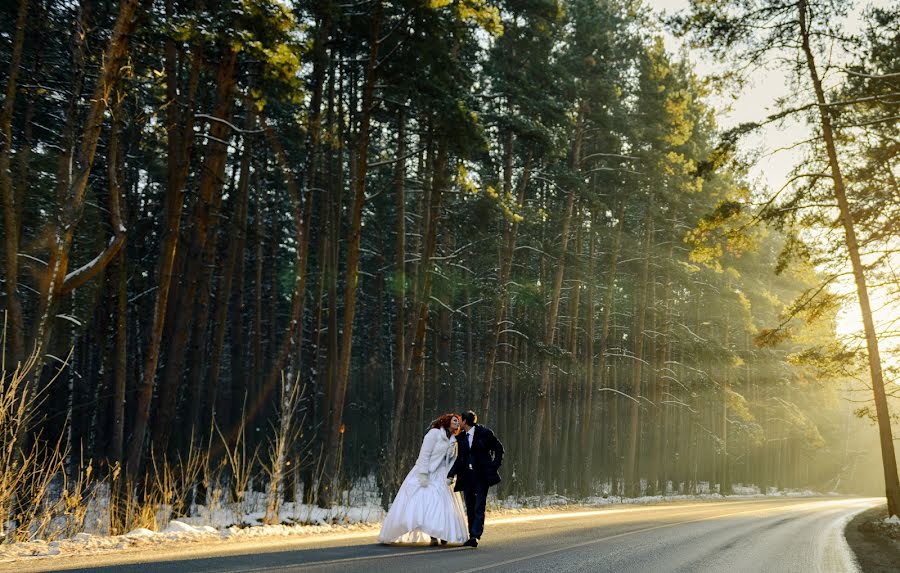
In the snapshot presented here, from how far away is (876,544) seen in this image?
→ 14.8 meters

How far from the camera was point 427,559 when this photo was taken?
950 cm

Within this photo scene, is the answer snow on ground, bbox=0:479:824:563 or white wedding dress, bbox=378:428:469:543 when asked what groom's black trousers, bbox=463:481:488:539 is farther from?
snow on ground, bbox=0:479:824:563

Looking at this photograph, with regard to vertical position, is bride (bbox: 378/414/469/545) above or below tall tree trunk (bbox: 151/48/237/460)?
below

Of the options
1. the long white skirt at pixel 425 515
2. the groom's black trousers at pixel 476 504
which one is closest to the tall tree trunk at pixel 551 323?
the groom's black trousers at pixel 476 504

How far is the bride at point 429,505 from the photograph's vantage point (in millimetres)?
10984

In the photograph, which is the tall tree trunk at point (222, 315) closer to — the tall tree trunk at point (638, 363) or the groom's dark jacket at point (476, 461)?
the groom's dark jacket at point (476, 461)

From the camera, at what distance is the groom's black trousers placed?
11383 mm

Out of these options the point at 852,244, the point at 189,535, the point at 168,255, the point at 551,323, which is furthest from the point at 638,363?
the point at 189,535

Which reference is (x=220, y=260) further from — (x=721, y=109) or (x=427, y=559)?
(x=427, y=559)

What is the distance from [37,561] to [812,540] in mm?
13563

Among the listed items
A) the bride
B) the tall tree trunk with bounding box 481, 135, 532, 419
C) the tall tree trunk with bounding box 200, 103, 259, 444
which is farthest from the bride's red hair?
the tall tree trunk with bounding box 481, 135, 532, 419

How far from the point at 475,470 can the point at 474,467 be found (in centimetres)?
5

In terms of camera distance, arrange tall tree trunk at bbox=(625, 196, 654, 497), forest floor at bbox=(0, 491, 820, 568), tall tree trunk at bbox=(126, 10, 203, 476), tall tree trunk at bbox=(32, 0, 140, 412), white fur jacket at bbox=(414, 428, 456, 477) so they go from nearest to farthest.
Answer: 1. forest floor at bbox=(0, 491, 820, 568)
2. white fur jacket at bbox=(414, 428, 456, 477)
3. tall tree trunk at bbox=(32, 0, 140, 412)
4. tall tree trunk at bbox=(126, 10, 203, 476)
5. tall tree trunk at bbox=(625, 196, 654, 497)

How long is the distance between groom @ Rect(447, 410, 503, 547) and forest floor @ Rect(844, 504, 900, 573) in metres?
5.10
